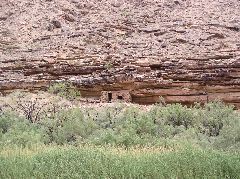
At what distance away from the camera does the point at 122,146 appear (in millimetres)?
10484

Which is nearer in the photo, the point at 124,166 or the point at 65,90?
the point at 124,166

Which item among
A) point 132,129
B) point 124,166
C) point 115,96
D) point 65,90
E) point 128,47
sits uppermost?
Result: point 128,47

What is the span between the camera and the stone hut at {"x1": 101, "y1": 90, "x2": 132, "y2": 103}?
21516 millimetres

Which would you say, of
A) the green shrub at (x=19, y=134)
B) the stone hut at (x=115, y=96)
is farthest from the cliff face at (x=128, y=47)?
the green shrub at (x=19, y=134)

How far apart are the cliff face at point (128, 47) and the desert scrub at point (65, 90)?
42cm

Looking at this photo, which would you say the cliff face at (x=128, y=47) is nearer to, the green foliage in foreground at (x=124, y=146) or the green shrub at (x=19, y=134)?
the green foliage in foreground at (x=124, y=146)

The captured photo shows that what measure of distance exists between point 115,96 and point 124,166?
1498 cm

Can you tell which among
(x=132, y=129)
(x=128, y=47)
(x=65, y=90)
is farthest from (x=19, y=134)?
(x=128, y=47)

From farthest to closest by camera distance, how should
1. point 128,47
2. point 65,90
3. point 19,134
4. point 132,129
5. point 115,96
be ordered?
point 128,47 < point 65,90 < point 115,96 < point 132,129 < point 19,134

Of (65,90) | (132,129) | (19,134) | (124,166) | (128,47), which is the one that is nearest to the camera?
(124,166)

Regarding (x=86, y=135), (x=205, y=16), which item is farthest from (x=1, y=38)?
(x=86, y=135)

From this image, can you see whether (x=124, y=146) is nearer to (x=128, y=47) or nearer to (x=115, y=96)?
(x=115, y=96)

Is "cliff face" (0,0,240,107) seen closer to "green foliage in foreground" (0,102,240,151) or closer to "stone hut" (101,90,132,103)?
"stone hut" (101,90,132,103)

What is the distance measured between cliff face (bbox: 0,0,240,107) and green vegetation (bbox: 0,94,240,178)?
10.9 ft
